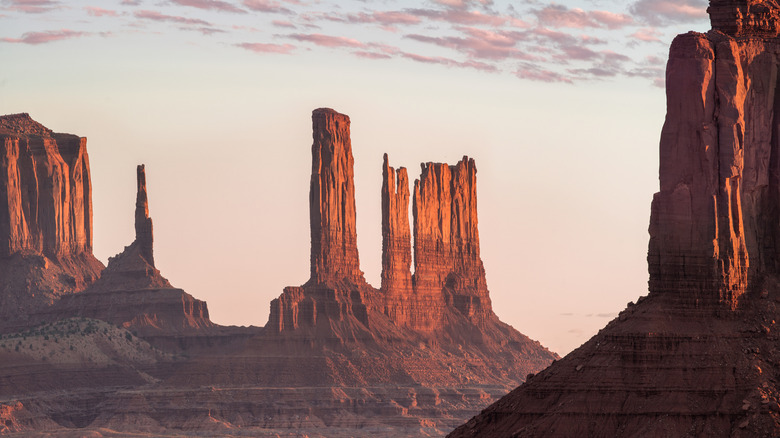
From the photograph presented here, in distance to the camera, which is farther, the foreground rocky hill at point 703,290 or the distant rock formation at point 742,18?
the distant rock formation at point 742,18

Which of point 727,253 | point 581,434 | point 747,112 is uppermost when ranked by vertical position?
point 747,112

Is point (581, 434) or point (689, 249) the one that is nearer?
point (581, 434)

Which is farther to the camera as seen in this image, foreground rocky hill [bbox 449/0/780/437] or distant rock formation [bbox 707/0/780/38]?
distant rock formation [bbox 707/0/780/38]

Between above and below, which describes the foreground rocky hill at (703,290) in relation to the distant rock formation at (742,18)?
below

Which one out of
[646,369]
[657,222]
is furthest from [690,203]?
[646,369]

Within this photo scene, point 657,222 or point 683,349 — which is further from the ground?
point 657,222

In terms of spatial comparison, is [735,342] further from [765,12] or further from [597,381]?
[765,12]

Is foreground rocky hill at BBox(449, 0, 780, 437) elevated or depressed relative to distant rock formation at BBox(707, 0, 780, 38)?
depressed
